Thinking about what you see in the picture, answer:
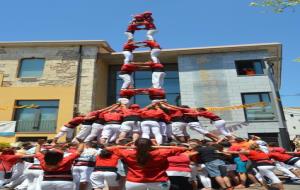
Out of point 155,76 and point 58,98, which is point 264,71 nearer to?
point 155,76

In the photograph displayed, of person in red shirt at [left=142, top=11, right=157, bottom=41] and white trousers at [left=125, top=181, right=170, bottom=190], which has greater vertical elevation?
person in red shirt at [left=142, top=11, right=157, bottom=41]

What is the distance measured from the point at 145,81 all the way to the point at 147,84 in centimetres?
36

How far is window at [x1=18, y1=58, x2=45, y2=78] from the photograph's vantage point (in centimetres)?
2434

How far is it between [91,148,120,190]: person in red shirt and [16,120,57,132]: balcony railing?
16.5 m

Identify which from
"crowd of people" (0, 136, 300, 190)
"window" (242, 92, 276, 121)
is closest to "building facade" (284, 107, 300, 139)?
"window" (242, 92, 276, 121)

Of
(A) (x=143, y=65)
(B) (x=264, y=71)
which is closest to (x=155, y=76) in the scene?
(A) (x=143, y=65)

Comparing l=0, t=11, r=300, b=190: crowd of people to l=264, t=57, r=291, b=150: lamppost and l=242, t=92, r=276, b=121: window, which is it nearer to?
l=264, t=57, r=291, b=150: lamppost

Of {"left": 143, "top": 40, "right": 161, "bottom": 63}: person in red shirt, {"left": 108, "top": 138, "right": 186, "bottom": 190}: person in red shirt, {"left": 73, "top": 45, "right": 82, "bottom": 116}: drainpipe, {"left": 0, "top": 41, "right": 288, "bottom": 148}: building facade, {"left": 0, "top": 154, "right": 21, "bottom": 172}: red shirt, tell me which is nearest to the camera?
{"left": 108, "top": 138, "right": 186, "bottom": 190}: person in red shirt

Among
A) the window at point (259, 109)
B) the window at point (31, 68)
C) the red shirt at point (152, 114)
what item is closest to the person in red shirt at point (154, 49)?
the red shirt at point (152, 114)

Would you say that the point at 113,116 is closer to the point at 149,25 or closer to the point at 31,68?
the point at 149,25

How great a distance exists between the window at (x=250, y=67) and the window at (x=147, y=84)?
5555 millimetres

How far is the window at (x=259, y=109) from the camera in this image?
71.1 ft

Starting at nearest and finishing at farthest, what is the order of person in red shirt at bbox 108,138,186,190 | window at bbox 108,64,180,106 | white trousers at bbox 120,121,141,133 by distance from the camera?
person in red shirt at bbox 108,138,186,190 → white trousers at bbox 120,121,141,133 → window at bbox 108,64,180,106

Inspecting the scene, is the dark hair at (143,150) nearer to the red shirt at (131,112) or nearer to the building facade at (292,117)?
the red shirt at (131,112)
